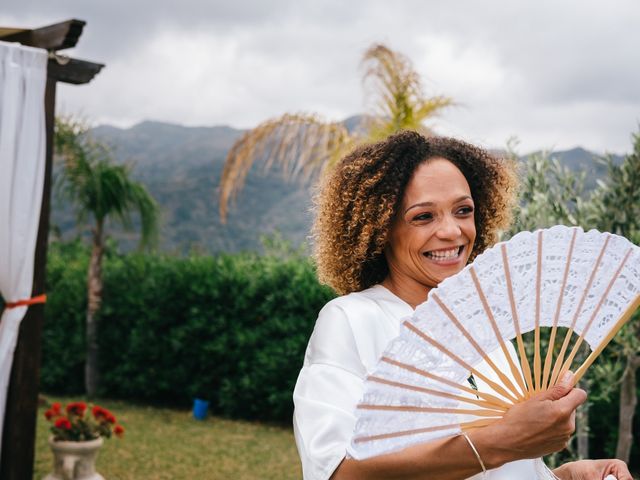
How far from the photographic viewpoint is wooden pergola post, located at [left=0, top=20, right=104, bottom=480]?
480cm

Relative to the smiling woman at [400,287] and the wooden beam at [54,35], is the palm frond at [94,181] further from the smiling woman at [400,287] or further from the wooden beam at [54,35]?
the smiling woman at [400,287]

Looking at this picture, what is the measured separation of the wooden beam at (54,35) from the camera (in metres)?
4.60

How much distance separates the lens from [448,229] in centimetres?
153

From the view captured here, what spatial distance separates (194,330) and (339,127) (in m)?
3.10

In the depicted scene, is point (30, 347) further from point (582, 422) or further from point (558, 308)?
point (558, 308)

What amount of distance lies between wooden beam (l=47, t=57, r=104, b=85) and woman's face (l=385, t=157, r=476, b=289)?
380 cm

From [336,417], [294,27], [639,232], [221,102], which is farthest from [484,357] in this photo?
[221,102]

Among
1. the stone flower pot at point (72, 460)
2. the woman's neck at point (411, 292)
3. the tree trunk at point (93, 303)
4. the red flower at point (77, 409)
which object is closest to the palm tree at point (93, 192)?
the tree trunk at point (93, 303)

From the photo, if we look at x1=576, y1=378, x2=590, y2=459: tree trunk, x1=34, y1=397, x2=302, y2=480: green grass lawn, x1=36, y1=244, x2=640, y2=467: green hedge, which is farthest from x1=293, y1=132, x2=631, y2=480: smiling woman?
x1=36, y1=244, x2=640, y2=467: green hedge

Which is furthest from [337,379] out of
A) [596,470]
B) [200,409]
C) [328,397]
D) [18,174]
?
[200,409]

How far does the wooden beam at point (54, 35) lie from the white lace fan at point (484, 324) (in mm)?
4043

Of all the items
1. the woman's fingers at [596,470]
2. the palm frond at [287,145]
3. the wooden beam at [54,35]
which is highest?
the wooden beam at [54,35]

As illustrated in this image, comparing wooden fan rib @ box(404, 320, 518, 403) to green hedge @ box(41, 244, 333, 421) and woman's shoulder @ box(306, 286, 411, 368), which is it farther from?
green hedge @ box(41, 244, 333, 421)

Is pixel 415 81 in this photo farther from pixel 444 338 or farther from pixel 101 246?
pixel 444 338
